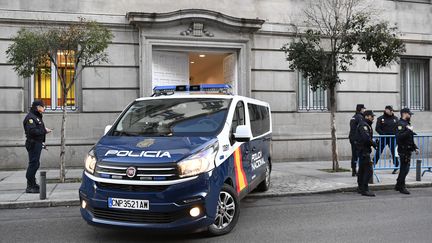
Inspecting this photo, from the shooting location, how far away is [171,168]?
5.11 meters

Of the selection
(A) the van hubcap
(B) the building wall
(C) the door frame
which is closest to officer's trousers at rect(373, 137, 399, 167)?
(B) the building wall

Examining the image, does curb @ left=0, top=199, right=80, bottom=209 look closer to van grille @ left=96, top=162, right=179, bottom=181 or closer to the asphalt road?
the asphalt road

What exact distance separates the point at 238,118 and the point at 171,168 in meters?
1.98

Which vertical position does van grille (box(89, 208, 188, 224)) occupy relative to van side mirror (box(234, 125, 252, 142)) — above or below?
below

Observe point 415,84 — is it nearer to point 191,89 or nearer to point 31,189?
point 191,89

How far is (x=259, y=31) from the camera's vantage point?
1451 centimetres

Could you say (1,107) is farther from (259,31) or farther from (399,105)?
(399,105)

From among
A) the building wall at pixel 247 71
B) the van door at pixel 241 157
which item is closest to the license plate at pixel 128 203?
the van door at pixel 241 157

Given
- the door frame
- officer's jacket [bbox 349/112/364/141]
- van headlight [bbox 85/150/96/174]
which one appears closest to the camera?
van headlight [bbox 85/150/96/174]

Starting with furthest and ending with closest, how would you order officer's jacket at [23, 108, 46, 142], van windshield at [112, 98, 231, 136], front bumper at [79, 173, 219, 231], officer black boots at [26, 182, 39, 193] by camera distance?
officer black boots at [26, 182, 39, 193]
officer's jacket at [23, 108, 46, 142]
van windshield at [112, 98, 231, 136]
front bumper at [79, 173, 219, 231]

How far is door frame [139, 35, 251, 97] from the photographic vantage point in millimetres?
13336

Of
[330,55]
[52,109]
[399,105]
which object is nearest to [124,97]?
[52,109]

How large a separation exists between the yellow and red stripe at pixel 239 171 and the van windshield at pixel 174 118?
0.57m

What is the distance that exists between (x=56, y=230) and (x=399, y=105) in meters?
14.2
